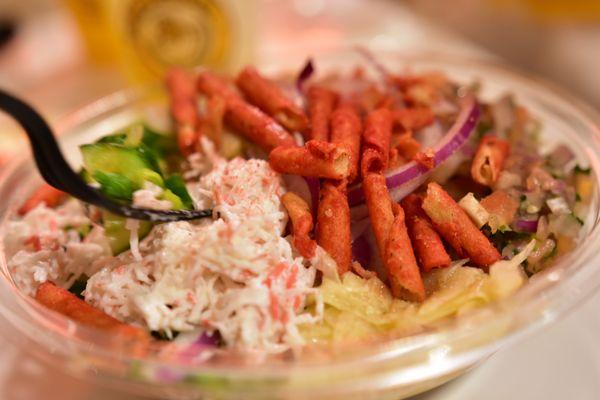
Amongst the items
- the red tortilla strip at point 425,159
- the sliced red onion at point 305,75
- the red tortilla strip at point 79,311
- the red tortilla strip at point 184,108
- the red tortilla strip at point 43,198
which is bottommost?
the red tortilla strip at point 43,198

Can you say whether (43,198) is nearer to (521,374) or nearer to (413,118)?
(413,118)

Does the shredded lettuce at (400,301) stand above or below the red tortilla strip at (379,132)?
below

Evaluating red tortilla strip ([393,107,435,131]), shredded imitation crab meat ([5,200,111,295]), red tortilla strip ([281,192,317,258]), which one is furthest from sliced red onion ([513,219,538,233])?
shredded imitation crab meat ([5,200,111,295])

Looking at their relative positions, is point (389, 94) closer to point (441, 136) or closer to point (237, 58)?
point (441, 136)

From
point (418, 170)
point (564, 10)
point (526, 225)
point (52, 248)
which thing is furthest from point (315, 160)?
point (564, 10)

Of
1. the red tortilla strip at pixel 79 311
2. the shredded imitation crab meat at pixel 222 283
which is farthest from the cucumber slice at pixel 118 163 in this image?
the red tortilla strip at pixel 79 311

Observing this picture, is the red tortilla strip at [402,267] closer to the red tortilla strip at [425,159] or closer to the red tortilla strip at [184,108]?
the red tortilla strip at [425,159]
